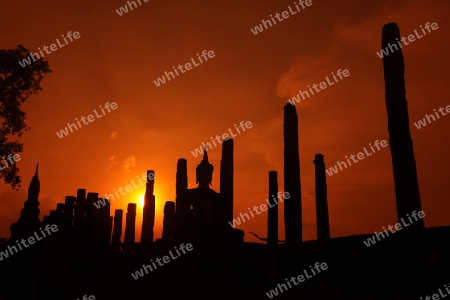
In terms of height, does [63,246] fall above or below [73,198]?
below

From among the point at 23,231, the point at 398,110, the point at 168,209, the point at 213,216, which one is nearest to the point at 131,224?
the point at 168,209

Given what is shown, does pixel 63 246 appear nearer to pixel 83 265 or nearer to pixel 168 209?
pixel 83 265

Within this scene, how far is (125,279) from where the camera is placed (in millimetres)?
11203

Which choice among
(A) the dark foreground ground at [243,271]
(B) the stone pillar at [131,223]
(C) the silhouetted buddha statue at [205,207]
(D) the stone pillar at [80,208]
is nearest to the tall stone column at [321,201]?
(C) the silhouetted buddha statue at [205,207]

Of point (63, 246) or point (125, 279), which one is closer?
point (63, 246)

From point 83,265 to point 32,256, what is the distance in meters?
3.28

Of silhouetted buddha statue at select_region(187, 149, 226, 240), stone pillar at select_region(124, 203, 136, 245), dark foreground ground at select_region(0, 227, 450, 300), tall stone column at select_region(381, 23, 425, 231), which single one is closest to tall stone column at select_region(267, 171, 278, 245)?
silhouetted buddha statue at select_region(187, 149, 226, 240)

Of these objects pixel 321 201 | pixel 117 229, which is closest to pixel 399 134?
pixel 321 201

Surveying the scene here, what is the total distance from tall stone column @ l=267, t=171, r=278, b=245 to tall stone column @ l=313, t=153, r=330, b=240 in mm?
1847

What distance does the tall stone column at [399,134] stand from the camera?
912 centimetres

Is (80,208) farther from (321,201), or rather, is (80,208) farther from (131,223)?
(321,201)

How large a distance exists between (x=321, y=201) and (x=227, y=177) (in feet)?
13.0

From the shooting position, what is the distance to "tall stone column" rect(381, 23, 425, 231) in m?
9.12

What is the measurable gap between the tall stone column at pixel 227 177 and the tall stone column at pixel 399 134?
6834 mm
